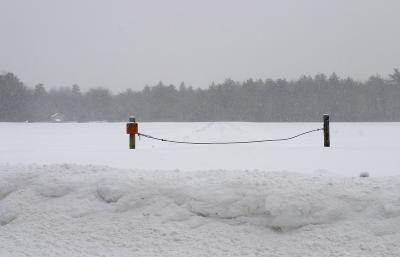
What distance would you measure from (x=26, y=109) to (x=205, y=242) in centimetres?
11232

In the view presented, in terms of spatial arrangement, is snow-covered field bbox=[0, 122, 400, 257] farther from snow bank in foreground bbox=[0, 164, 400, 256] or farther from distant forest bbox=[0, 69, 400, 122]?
distant forest bbox=[0, 69, 400, 122]

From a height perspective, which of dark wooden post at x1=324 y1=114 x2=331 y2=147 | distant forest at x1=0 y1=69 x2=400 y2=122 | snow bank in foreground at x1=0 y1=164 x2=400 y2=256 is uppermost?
distant forest at x1=0 y1=69 x2=400 y2=122

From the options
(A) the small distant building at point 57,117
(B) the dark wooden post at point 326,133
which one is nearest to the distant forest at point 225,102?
(A) the small distant building at point 57,117

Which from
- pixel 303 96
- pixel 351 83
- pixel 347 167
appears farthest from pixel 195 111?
pixel 347 167

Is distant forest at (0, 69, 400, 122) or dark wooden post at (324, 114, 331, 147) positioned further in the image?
distant forest at (0, 69, 400, 122)

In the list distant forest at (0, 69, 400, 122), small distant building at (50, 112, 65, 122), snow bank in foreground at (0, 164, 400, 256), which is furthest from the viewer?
small distant building at (50, 112, 65, 122)

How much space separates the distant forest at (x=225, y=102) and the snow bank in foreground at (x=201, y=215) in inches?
4136

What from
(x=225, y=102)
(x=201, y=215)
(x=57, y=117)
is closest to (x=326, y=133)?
(x=201, y=215)

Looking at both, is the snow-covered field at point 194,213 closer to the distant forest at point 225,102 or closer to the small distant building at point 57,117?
the distant forest at point 225,102

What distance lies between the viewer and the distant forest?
360 ft

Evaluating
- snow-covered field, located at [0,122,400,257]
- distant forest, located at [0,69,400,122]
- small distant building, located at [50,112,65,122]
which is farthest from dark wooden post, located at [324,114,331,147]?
small distant building, located at [50,112,65,122]

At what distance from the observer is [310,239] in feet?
17.7

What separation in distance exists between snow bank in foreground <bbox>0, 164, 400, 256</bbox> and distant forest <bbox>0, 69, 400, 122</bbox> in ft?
345

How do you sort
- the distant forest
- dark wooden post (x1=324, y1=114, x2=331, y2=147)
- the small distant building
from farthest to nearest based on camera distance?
the small distant building → the distant forest → dark wooden post (x1=324, y1=114, x2=331, y2=147)
